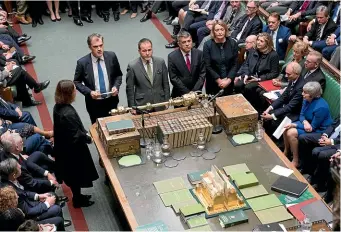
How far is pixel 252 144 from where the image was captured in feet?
20.0

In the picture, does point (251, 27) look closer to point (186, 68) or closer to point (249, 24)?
point (249, 24)

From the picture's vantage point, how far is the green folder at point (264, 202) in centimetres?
519

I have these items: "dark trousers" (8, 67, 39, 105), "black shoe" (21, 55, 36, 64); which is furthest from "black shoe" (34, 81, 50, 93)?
"black shoe" (21, 55, 36, 64)

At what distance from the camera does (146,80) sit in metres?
6.89

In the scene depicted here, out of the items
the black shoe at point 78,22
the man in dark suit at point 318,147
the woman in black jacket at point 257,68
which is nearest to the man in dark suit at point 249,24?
the woman in black jacket at point 257,68

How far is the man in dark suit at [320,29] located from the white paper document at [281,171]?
11.1ft

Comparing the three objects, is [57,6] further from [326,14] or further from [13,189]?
[13,189]

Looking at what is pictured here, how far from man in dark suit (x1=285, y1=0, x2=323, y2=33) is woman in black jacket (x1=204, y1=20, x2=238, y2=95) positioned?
6.96ft

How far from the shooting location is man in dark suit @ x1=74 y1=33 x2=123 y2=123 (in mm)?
6918

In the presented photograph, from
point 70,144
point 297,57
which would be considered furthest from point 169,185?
point 297,57

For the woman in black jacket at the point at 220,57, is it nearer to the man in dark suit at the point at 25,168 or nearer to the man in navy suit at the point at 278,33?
the man in navy suit at the point at 278,33

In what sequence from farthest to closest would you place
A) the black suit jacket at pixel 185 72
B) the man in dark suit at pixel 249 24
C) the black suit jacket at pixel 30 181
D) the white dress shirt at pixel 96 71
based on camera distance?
1. the man in dark suit at pixel 249 24
2. the black suit jacket at pixel 185 72
3. the white dress shirt at pixel 96 71
4. the black suit jacket at pixel 30 181

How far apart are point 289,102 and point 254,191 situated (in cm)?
200

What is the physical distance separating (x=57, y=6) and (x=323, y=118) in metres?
6.58
